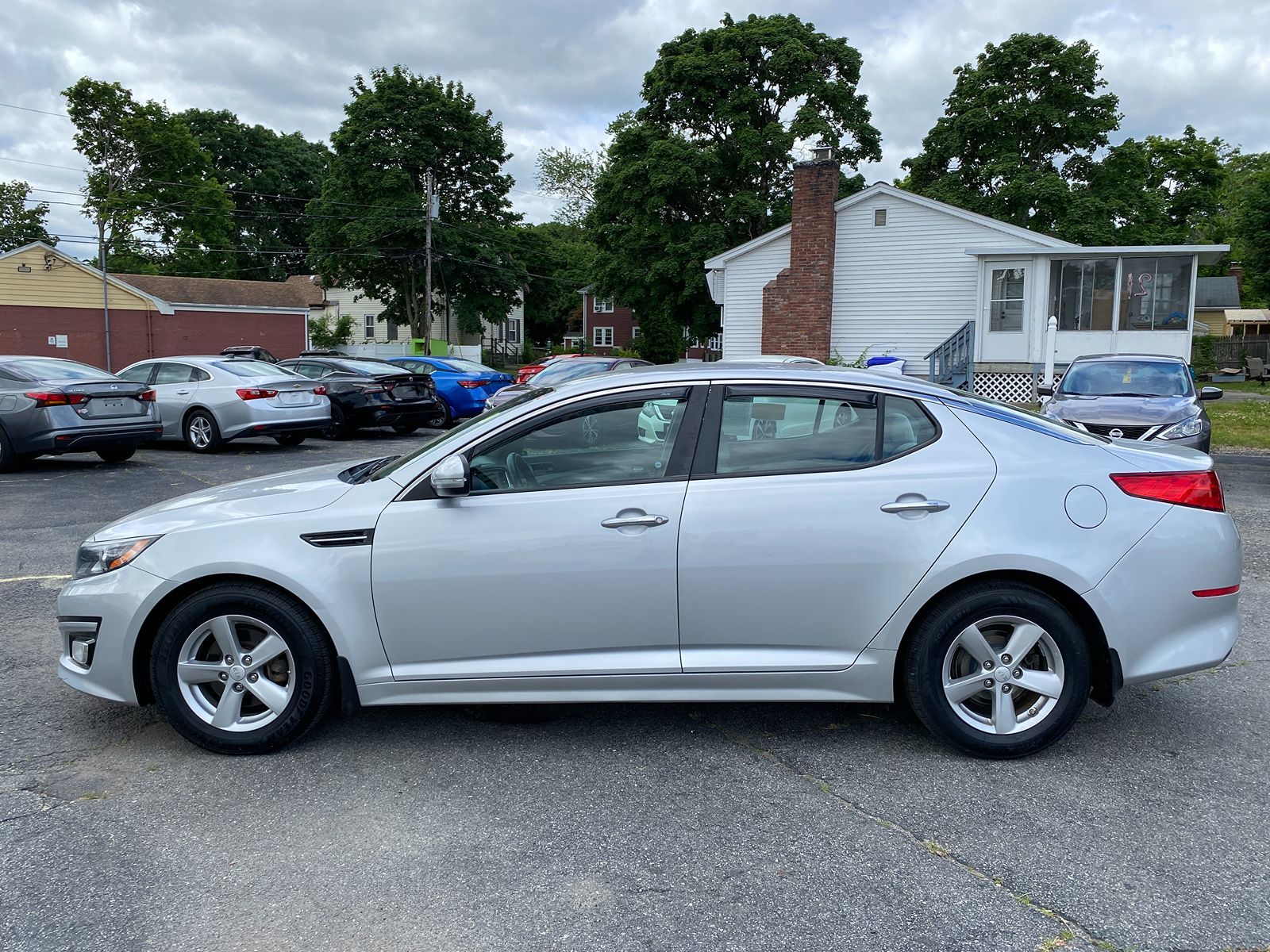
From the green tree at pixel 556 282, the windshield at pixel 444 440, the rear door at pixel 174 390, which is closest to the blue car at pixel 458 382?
the rear door at pixel 174 390

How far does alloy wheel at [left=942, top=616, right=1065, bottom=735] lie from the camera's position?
3.74 meters

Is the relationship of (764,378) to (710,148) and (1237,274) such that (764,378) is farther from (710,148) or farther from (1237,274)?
(1237,274)

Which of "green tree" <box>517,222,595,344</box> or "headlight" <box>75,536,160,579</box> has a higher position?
"green tree" <box>517,222,595,344</box>

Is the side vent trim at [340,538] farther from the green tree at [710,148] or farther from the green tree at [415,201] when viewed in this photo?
the green tree at [415,201]

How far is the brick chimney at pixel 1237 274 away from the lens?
59.9 m

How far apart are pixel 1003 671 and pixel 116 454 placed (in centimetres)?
1280

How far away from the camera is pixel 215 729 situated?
3863 mm

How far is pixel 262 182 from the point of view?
71688 millimetres

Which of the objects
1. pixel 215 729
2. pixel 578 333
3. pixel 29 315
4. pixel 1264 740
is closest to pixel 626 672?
pixel 215 729

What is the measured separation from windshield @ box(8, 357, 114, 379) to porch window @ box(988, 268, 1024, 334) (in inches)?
788

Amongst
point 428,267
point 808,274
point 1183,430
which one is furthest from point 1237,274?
point 1183,430

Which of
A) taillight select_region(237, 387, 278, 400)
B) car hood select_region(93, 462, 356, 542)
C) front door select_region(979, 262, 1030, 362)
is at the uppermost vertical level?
front door select_region(979, 262, 1030, 362)

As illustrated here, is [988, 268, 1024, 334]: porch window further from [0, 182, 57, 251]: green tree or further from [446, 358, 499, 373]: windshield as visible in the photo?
[0, 182, 57, 251]: green tree

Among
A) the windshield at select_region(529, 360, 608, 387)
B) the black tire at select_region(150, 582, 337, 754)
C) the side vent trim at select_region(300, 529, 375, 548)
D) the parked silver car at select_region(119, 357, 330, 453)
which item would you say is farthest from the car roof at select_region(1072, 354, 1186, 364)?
the black tire at select_region(150, 582, 337, 754)
